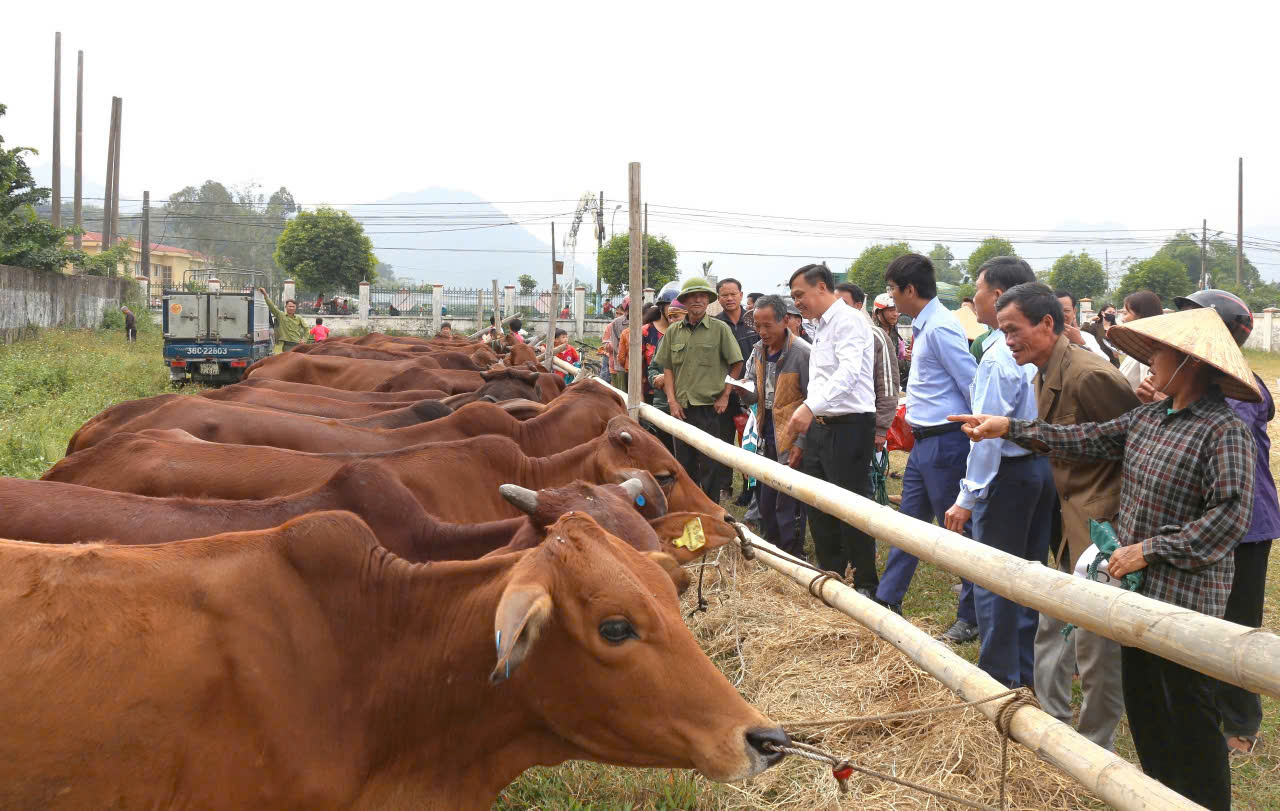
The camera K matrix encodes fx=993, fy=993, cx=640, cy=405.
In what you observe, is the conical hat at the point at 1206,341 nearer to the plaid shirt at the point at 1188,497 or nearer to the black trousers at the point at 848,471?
the plaid shirt at the point at 1188,497

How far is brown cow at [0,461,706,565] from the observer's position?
3797mm

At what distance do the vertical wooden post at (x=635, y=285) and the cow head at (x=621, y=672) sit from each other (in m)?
5.28

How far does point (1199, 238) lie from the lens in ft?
Answer: 196

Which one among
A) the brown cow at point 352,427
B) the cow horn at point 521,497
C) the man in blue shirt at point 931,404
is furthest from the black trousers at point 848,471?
the cow horn at point 521,497

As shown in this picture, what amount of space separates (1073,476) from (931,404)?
5.68 feet

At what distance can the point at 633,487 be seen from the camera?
4309mm

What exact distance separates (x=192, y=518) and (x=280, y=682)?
5.04 ft

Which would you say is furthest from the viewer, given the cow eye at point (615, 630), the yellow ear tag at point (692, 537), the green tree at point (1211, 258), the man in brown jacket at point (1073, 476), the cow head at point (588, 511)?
the green tree at point (1211, 258)

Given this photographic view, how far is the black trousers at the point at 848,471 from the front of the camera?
677 cm

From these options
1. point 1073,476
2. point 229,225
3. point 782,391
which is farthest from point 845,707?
point 229,225

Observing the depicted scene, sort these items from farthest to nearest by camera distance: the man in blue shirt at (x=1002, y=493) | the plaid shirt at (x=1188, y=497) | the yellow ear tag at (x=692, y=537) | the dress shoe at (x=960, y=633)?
the dress shoe at (x=960, y=633), the man in blue shirt at (x=1002, y=493), the yellow ear tag at (x=692, y=537), the plaid shirt at (x=1188, y=497)

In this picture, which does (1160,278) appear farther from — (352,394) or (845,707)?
(845,707)

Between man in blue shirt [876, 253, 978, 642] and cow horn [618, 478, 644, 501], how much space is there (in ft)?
7.12

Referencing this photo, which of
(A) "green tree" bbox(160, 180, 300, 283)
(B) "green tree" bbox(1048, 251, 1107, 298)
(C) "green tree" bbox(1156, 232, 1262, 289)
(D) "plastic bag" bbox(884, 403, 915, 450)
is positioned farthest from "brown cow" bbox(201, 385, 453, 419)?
(A) "green tree" bbox(160, 180, 300, 283)
